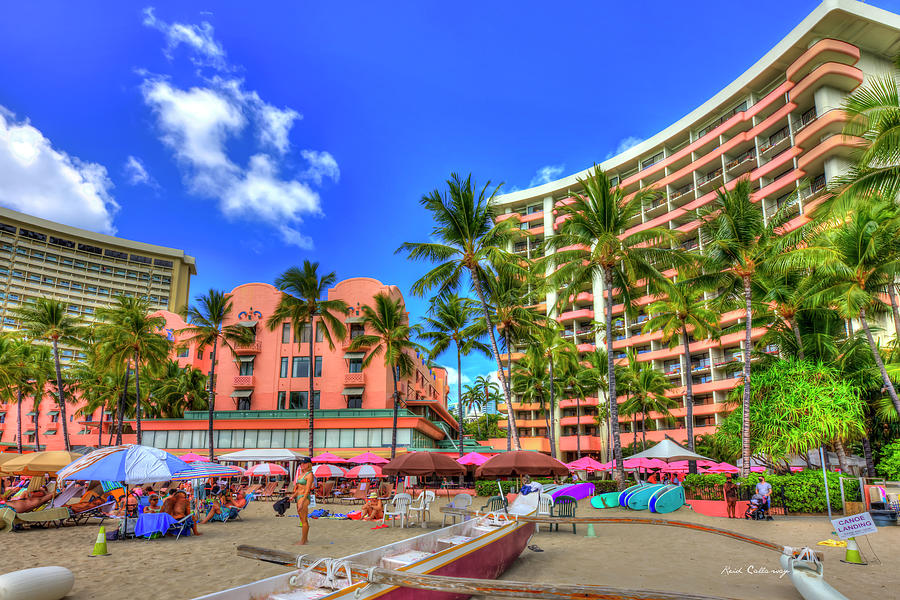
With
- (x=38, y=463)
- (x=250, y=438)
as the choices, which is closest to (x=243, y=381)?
(x=250, y=438)

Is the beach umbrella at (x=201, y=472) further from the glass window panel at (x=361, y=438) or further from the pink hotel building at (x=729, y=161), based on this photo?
the pink hotel building at (x=729, y=161)

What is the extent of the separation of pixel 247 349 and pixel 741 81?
51.9 meters

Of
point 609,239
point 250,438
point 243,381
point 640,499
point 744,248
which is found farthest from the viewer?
point 243,381

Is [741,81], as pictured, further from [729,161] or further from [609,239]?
[609,239]

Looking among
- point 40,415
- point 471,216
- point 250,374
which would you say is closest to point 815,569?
point 471,216

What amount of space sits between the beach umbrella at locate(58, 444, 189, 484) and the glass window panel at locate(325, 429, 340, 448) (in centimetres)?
2680

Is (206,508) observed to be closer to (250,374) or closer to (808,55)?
(250,374)

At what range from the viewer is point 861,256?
764 inches

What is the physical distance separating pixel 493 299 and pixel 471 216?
5.69m

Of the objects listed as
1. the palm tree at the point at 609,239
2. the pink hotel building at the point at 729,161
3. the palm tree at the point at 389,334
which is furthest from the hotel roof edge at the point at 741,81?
the palm tree at the point at 389,334

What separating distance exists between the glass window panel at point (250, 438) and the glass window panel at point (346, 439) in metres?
6.92

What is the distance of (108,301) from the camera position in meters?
89.8

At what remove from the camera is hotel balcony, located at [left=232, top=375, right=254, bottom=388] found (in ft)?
145

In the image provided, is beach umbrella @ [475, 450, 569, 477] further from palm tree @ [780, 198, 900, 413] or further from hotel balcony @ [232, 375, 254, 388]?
hotel balcony @ [232, 375, 254, 388]
